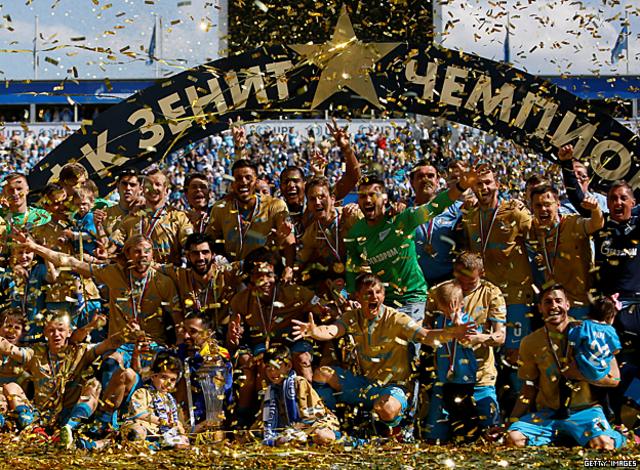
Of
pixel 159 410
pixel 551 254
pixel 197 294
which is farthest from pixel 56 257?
pixel 551 254

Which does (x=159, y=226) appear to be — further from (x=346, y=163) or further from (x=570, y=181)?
(x=570, y=181)

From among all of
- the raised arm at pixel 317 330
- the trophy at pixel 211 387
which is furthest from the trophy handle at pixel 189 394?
the raised arm at pixel 317 330

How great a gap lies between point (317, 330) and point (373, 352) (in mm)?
476

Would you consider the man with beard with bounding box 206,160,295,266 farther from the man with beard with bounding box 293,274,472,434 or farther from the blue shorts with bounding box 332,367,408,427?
the blue shorts with bounding box 332,367,408,427

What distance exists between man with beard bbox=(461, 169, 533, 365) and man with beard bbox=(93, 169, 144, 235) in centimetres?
261

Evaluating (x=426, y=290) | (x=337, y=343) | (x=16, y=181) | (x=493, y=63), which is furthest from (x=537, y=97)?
(x=16, y=181)

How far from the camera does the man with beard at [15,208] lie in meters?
6.89

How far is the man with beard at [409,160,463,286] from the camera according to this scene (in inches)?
263

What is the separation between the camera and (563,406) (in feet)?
18.5

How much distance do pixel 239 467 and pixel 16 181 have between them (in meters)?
3.31

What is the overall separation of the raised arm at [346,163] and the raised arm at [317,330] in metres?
1.29

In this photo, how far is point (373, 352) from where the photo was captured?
5.98m

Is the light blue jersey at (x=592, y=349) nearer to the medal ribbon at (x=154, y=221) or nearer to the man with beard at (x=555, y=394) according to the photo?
the man with beard at (x=555, y=394)

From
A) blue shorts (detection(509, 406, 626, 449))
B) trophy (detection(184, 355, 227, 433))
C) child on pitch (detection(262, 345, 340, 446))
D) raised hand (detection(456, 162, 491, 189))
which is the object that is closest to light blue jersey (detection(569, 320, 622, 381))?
Result: blue shorts (detection(509, 406, 626, 449))
